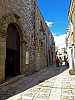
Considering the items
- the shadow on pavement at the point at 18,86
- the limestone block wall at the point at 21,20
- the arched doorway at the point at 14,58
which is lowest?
the shadow on pavement at the point at 18,86

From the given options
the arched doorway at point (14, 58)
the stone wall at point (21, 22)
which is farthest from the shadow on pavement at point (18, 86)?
the arched doorway at point (14, 58)

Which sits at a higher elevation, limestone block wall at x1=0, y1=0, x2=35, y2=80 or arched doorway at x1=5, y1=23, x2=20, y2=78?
limestone block wall at x1=0, y1=0, x2=35, y2=80

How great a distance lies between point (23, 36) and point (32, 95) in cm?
718

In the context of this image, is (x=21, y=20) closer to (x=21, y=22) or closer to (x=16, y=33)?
(x=21, y=22)

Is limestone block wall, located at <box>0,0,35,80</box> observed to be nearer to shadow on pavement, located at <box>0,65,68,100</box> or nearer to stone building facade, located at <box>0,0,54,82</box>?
stone building facade, located at <box>0,0,54,82</box>

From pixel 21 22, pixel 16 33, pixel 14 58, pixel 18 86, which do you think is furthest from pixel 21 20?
pixel 18 86

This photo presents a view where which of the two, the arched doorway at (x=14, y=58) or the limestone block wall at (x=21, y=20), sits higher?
the limestone block wall at (x=21, y=20)

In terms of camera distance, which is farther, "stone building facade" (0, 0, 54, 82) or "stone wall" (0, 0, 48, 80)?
"stone building facade" (0, 0, 54, 82)

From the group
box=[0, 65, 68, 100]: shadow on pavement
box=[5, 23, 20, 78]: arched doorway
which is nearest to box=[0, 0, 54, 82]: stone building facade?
box=[5, 23, 20, 78]: arched doorway

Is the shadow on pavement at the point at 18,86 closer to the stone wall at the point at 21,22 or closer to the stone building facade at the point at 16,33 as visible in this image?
the stone wall at the point at 21,22

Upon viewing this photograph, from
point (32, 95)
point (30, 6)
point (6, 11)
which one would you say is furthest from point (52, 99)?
point (30, 6)

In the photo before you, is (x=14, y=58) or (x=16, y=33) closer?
(x=16, y=33)

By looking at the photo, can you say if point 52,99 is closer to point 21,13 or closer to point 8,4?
point 8,4

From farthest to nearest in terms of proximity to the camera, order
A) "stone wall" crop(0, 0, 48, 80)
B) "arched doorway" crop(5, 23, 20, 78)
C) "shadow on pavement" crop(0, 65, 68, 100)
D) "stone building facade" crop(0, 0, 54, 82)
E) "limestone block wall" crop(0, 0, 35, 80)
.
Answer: "arched doorway" crop(5, 23, 20, 78)
"stone building facade" crop(0, 0, 54, 82)
"limestone block wall" crop(0, 0, 35, 80)
"stone wall" crop(0, 0, 48, 80)
"shadow on pavement" crop(0, 65, 68, 100)
